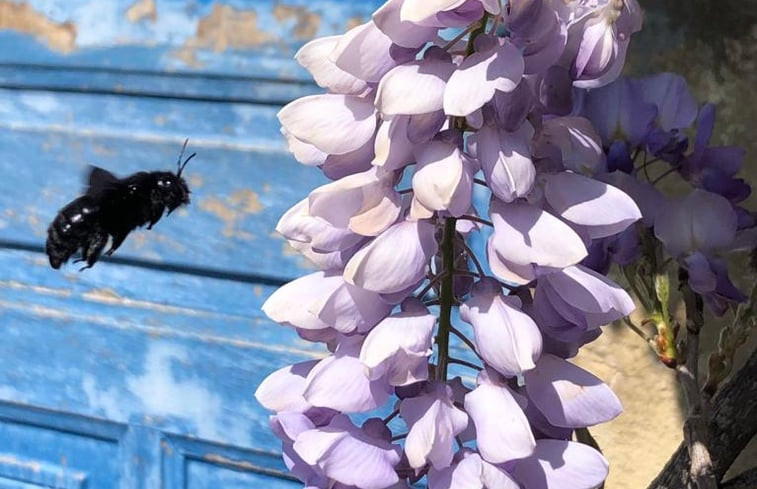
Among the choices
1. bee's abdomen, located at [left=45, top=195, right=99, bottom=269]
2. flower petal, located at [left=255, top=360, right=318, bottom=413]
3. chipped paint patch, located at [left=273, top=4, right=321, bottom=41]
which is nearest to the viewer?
flower petal, located at [left=255, top=360, right=318, bottom=413]

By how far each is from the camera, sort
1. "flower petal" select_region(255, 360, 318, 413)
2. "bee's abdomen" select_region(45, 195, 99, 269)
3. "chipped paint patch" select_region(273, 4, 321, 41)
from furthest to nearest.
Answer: "chipped paint patch" select_region(273, 4, 321, 41), "bee's abdomen" select_region(45, 195, 99, 269), "flower petal" select_region(255, 360, 318, 413)

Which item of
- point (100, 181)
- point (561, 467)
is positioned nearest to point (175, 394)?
point (100, 181)

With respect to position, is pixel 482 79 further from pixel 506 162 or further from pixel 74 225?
pixel 74 225

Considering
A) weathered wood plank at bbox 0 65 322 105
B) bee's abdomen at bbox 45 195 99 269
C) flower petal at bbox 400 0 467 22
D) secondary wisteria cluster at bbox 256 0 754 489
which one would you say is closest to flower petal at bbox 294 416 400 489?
secondary wisteria cluster at bbox 256 0 754 489

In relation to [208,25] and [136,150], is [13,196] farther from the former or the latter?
[208,25]

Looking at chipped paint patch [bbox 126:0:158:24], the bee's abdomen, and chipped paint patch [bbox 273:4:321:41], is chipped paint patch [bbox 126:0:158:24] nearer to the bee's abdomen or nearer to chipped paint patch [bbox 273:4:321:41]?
chipped paint patch [bbox 273:4:321:41]

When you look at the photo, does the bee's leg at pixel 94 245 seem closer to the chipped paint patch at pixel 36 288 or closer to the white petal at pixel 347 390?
the chipped paint patch at pixel 36 288

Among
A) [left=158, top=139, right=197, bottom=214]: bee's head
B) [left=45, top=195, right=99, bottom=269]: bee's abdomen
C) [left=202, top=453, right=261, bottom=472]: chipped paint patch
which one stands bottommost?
[left=202, top=453, right=261, bottom=472]: chipped paint patch

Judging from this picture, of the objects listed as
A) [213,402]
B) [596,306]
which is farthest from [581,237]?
[213,402]
